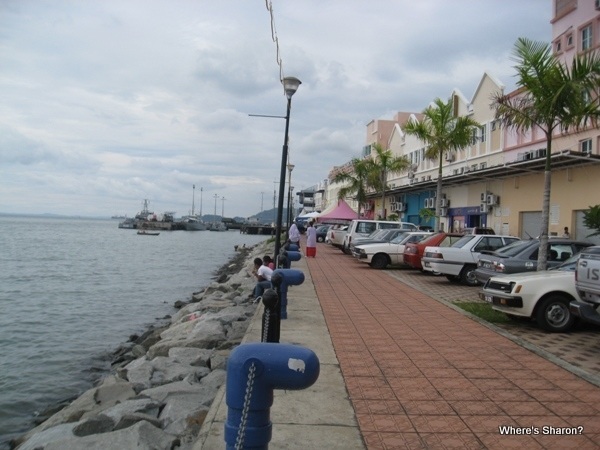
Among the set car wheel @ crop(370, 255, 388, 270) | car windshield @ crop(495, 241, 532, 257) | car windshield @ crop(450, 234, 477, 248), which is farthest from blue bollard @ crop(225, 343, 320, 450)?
car wheel @ crop(370, 255, 388, 270)

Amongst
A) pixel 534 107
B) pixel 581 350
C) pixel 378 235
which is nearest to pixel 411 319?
pixel 581 350

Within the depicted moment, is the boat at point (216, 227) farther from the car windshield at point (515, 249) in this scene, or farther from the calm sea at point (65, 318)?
the car windshield at point (515, 249)

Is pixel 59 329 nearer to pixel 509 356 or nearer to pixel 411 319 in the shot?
pixel 411 319

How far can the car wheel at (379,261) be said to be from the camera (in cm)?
2180

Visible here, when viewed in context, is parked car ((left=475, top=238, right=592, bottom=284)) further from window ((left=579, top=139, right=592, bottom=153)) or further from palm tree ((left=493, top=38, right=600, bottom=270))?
window ((left=579, top=139, right=592, bottom=153))

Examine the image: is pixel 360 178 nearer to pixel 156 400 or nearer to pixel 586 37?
pixel 586 37

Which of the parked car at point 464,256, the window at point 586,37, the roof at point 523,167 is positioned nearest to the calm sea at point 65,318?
the parked car at point 464,256

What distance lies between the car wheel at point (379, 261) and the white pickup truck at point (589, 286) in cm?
1357

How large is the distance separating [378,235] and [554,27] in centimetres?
1776

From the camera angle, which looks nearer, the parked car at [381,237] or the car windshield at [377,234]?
the parked car at [381,237]

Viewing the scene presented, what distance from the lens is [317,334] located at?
9180 millimetres

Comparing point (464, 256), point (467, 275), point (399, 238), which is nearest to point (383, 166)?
point (399, 238)

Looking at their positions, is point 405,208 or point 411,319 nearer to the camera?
point 411,319

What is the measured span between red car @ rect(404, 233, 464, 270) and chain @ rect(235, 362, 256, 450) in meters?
15.2
